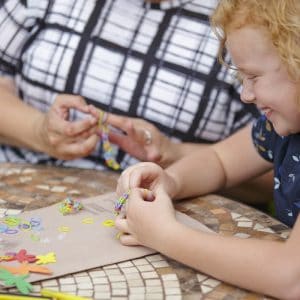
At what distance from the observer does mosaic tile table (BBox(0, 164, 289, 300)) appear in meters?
0.94

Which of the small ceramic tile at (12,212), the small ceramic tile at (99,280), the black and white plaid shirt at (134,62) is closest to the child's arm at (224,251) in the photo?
the small ceramic tile at (99,280)

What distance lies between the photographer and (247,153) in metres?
1.41

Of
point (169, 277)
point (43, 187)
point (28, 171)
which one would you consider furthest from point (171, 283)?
point (28, 171)

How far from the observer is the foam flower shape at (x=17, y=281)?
921 millimetres

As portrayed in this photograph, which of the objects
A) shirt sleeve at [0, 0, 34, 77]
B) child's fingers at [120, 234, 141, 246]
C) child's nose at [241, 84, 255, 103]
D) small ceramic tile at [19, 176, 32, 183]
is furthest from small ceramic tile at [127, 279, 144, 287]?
shirt sleeve at [0, 0, 34, 77]

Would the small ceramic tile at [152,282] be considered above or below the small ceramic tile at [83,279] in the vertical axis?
above

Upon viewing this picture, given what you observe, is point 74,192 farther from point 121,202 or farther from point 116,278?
point 116,278

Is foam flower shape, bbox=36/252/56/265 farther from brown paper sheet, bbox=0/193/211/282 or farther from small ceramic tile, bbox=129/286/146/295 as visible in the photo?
small ceramic tile, bbox=129/286/146/295

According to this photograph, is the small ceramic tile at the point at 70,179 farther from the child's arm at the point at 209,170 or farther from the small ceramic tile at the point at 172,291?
the small ceramic tile at the point at 172,291

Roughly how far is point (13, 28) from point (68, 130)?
32cm

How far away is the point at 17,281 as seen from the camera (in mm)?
933

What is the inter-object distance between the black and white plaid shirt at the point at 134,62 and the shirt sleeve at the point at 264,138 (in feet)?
0.62

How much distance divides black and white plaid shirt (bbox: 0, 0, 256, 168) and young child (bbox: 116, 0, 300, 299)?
299 millimetres

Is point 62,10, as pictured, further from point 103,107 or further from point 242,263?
point 242,263
